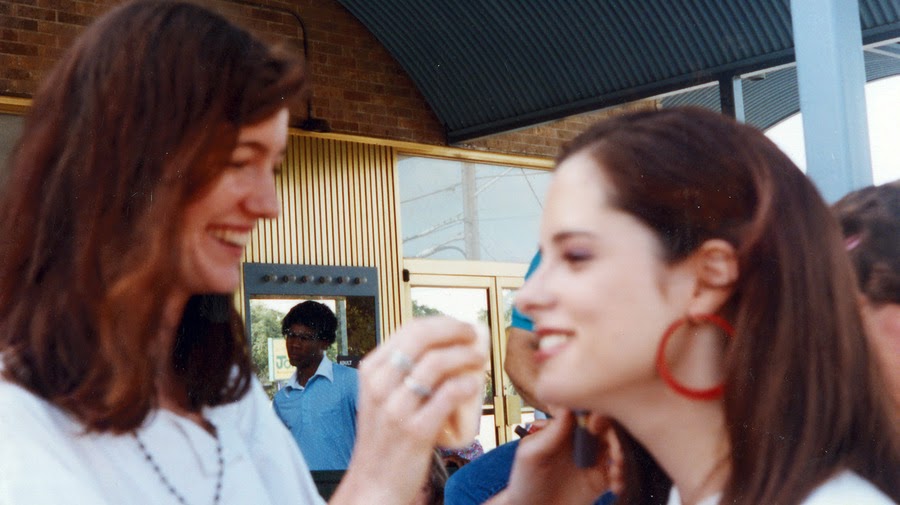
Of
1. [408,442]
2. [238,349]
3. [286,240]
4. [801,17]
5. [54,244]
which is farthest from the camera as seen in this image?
[286,240]

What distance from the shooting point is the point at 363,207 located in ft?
28.9

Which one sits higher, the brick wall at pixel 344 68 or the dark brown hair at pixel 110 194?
the brick wall at pixel 344 68

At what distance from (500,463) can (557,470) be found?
785 millimetres

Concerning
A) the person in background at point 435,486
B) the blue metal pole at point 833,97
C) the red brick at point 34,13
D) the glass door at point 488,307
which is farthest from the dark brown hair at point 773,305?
the glass door at point 488,307

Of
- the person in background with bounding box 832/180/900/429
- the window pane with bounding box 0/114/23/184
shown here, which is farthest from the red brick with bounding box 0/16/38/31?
the person in background with bounding box 832/180/900/429

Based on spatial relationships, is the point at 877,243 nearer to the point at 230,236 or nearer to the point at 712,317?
the point at 712,317

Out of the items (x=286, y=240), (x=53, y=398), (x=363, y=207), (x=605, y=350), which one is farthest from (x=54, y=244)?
(x=363, y=207)

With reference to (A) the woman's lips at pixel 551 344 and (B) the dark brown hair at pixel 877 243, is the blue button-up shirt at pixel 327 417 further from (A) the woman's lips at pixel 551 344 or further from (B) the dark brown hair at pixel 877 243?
(A) the woman's lips at pixel 551 344

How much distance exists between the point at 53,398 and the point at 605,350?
74 cm

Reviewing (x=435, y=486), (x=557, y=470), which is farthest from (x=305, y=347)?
(x=557, y=470)

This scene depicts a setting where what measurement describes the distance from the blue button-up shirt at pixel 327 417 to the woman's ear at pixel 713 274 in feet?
15.6

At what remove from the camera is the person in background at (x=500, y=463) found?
257 centimetres

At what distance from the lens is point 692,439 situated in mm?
1531

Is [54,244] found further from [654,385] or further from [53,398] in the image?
[654,385]
